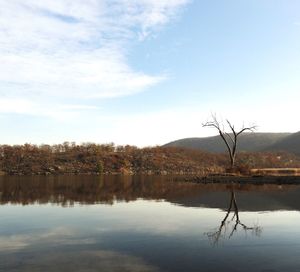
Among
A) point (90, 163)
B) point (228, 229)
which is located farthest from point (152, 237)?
point (90, 163)

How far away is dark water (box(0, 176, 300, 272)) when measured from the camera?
1509 centimetres

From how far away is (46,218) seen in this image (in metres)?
27.1

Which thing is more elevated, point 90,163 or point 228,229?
point 90,163

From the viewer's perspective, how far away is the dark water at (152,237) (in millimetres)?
15091

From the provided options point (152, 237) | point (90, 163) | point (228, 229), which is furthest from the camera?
point (90, 163)

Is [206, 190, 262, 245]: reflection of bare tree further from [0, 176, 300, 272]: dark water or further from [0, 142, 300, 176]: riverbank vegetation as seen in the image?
[0, 142, 300, 176]: riverbank vegetation

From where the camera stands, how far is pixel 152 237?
20.4 m

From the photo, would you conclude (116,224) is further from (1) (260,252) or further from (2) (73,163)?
(2) (73,163)

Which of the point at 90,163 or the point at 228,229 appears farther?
the point at 90,163

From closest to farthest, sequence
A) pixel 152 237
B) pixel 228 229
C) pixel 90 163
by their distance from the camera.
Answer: pixel 152 237, pixel 228 229, pixel 90 163

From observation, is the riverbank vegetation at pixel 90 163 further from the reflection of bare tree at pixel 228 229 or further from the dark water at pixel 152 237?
the reflection of bare tree at pixel 228 229

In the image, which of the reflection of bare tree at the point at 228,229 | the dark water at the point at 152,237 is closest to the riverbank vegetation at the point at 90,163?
the dark water at the point at 152,237

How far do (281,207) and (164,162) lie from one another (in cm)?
15517

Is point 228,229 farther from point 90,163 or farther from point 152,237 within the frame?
point 90,163
